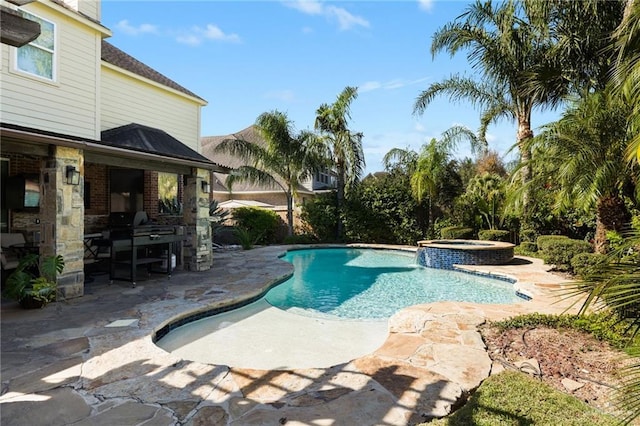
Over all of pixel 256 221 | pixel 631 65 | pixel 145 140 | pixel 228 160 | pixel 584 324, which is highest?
pixel 228 160

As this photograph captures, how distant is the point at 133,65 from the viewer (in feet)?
39.8

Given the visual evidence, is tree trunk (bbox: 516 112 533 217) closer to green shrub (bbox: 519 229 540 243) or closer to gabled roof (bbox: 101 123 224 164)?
green shrub (bbox: 519 229 540 243)

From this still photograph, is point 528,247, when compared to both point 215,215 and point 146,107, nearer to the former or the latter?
point 215,215

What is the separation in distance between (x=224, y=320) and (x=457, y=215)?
46.2 ft

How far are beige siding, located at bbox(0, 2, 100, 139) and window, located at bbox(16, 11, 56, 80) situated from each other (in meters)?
0.11

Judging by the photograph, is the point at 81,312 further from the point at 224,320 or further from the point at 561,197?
the point at 561,197

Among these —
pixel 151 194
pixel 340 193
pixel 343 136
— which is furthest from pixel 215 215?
pixel 343 136

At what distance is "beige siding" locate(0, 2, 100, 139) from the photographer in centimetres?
757

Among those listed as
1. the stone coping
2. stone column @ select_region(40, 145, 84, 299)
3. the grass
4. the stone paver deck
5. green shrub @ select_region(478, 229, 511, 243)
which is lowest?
the grass

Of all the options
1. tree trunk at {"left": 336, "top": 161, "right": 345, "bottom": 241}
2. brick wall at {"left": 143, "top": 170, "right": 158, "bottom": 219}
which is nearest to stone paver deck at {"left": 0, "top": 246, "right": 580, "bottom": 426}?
brick wall at {"left": 143, "top": 170, "right": 158, "bottom": 219}

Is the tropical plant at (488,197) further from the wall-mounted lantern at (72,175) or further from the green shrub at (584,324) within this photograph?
the wall-mounted lantern at (72,175)

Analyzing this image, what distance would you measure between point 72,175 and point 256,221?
12.4 metres

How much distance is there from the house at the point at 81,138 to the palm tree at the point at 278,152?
4.69 metres

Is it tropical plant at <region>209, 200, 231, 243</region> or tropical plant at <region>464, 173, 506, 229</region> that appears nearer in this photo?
tropical plant at <region>209, 200, 231, 243</region>
